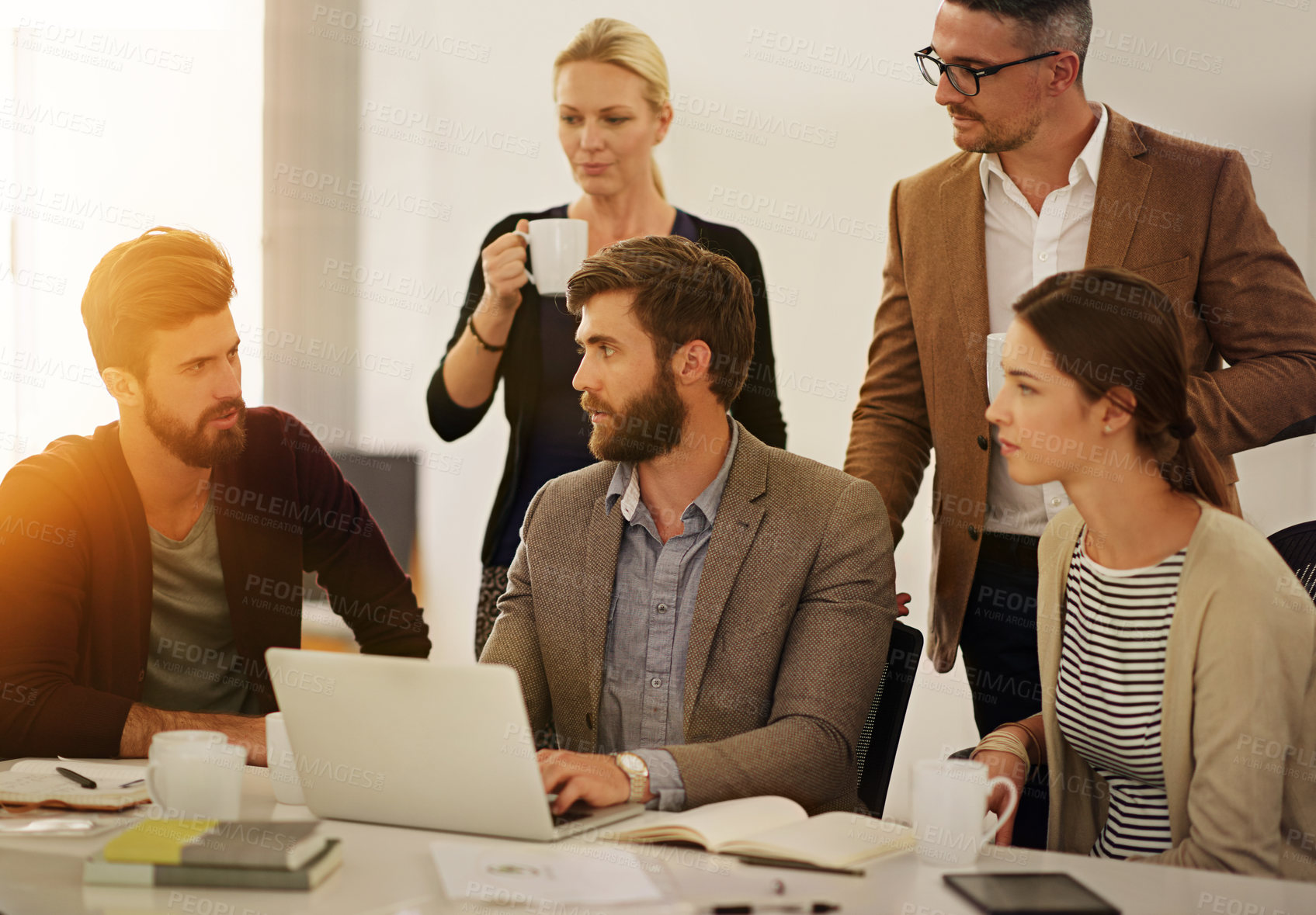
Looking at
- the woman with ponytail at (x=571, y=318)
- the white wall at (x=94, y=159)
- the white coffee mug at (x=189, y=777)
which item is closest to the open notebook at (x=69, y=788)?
the white coffee mug at (x=189, y=777)

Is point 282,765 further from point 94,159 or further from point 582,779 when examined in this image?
point 94,159

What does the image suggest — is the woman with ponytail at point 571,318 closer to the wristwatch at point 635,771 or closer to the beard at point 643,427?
the beard at point 643,427

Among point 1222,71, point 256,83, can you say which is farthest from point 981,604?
point 256,83

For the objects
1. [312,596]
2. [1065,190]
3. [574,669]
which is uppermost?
[1065,190]

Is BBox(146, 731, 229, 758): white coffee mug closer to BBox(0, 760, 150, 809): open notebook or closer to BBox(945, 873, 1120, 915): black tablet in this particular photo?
BBox(0, 760, 150, 809): open notebook

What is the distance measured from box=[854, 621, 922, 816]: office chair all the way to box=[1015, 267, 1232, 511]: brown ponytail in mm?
455

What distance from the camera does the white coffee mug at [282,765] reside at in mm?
1447

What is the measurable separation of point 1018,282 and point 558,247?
92 centimetres

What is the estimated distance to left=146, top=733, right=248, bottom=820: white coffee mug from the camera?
51.8 inches

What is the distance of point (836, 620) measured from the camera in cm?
176

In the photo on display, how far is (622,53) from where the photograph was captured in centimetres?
270

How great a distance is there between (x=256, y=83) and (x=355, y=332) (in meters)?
0.91

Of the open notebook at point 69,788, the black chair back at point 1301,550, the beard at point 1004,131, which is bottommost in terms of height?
the open notebook at point 69,788

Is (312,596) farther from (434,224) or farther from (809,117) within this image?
(809,117)
